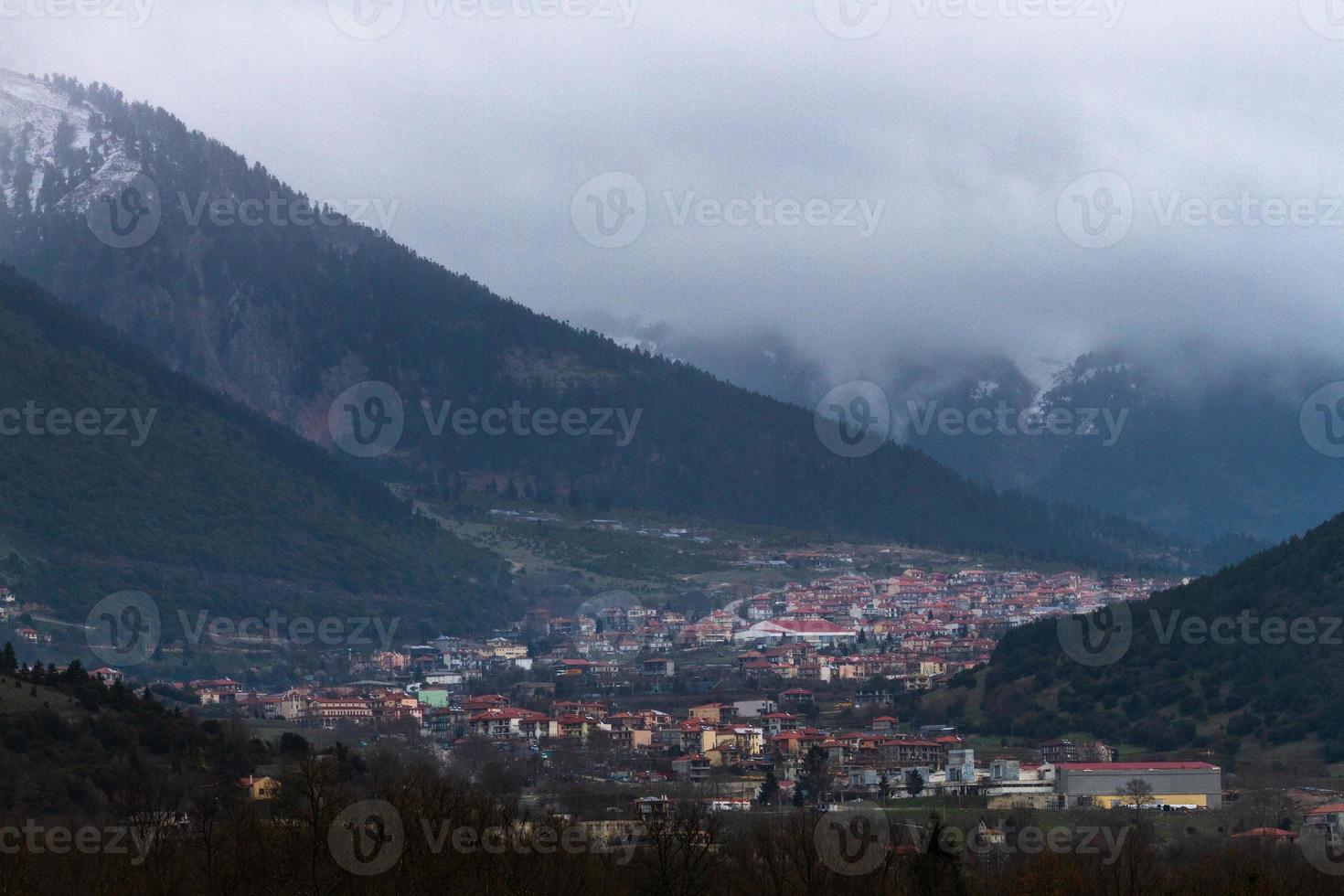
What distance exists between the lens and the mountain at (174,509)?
136m

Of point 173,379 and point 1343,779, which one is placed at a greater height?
point 173,379

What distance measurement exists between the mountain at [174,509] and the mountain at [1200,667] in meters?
58.6

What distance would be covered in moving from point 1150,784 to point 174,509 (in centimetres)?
9155

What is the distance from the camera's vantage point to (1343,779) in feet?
226

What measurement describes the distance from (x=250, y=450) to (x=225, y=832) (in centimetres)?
11807

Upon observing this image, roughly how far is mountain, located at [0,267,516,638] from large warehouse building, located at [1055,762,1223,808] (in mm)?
74003

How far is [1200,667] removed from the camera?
85.3 meters

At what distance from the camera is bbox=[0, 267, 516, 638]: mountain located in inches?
5349

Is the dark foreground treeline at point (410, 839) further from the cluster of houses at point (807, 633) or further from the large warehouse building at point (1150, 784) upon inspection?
the cluster of houses at point (807, 633)

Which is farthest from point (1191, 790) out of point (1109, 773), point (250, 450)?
point (250, 450)

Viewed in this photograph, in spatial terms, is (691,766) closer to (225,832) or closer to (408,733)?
(408,733)

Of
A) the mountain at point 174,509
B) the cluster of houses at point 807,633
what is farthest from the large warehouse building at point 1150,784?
the mountain at point 174,509

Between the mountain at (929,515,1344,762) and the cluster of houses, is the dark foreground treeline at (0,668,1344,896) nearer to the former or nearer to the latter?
the mountain at (929,515,1344,762)

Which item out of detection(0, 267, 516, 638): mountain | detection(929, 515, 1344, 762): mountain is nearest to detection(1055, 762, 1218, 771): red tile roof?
detection(929, 515, 1344, 762): mountain
